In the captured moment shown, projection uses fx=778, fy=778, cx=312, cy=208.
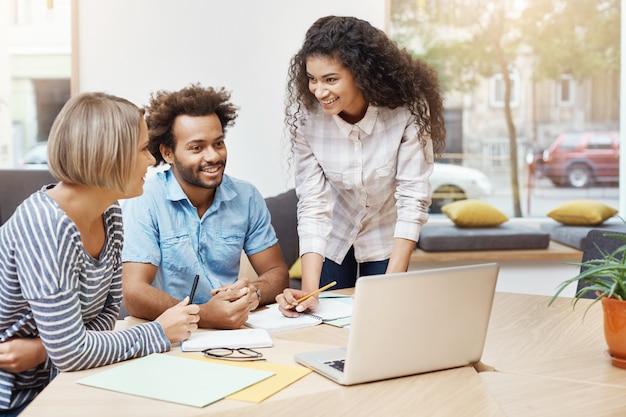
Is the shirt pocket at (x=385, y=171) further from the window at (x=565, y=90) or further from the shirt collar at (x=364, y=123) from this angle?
the window at (x=565, y=90)

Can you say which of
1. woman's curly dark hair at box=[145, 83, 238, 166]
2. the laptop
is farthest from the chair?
woman's curly dark hair at box=[145, 83, 238, 166]

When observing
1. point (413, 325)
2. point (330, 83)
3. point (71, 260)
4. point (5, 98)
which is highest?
point (5, 98)

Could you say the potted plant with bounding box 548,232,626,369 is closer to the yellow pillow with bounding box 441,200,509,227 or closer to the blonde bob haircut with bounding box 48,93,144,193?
the blonde bob haircut with bounding box 48,93,144,193

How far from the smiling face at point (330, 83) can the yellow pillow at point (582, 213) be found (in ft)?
8.05

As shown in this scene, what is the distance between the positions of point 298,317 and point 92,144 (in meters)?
0.67

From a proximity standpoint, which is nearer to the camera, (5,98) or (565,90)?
(5,98)

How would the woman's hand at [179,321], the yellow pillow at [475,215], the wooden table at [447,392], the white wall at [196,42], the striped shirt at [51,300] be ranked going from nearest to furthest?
the wooden table at [447,392] → the striped shirt at [51,300] → the woman's hand at [179,321] → the white wall at [196,42] → the yellow pillow at [475,215]

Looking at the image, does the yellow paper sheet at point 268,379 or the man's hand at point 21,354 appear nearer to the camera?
the yellow paper sheet at point 268,379

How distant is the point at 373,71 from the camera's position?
2.19 meters

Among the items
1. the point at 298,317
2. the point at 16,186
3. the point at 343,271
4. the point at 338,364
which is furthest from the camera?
the point at 16,186

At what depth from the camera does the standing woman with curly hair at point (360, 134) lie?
7.06 ft

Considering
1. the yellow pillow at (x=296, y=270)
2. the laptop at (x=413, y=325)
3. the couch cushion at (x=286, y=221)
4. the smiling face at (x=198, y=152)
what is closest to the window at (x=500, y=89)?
the couch cushion at (x=286, y=221)

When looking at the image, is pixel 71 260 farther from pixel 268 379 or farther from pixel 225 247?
pixel 225 247

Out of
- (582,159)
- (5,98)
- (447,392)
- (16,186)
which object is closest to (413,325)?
(447,392)
